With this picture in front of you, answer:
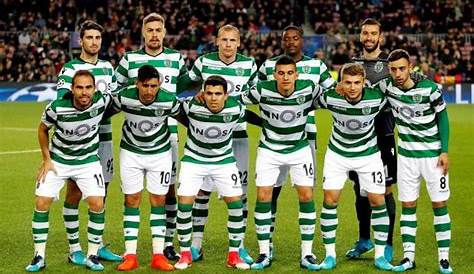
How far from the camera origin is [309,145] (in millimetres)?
8594

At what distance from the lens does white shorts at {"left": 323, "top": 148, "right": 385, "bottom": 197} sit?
8.15 metres

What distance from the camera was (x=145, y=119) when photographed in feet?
26.6

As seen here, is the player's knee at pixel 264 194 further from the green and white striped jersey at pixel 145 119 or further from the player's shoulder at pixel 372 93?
the player's shoulder at pixel 372 93

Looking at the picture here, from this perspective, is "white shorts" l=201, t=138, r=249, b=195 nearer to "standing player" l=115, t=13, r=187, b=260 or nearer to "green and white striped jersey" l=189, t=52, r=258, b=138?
"green and white striped jersey" l=189, t=52, r=258, b=138

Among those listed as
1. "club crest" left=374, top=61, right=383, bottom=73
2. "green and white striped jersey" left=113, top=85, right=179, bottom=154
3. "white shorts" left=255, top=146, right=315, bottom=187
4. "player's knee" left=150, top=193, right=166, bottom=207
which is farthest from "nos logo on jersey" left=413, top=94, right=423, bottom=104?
"player's knee" left=150, top=193, right=166, bottom=207

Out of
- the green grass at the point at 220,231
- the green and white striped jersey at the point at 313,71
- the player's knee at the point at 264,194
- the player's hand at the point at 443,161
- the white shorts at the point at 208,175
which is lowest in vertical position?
the green grass at the point at 220,231

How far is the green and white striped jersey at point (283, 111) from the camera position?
8.20 m

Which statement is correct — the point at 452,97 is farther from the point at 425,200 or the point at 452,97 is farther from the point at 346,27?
the point at 425,200

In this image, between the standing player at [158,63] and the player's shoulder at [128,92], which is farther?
the standing player at [158,63]

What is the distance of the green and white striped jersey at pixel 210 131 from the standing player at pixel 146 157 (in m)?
0.19

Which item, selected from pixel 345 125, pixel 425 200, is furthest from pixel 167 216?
pixel 425 200

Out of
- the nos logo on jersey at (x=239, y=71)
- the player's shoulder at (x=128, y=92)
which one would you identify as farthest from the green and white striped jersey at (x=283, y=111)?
the player's shoulder at (x=128, y=92)

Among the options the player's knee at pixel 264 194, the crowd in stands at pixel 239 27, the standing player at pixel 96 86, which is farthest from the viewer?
the crowd in stands at pixel 239 27

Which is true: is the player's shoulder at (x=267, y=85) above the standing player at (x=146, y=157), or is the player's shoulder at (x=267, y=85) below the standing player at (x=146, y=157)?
above
